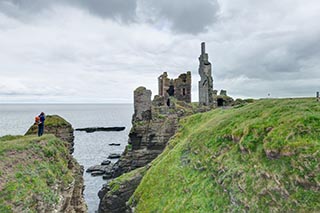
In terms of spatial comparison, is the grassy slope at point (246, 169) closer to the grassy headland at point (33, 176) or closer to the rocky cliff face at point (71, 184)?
the rocky cliff face at point (71, 184)

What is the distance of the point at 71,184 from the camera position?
21703mm

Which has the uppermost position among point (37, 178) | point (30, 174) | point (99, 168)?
point (30, 174)

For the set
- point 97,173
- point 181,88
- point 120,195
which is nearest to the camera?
point 120,195

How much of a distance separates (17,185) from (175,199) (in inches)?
A: 386

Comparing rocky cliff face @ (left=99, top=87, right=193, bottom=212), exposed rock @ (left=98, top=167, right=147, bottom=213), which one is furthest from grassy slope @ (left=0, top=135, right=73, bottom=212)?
rocky cliff face @ (left=99, top=87, right=193, bottom=212)

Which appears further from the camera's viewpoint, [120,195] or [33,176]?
[120,195]

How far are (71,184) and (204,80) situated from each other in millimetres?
37963

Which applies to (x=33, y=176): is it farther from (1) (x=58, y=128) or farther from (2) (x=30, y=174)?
(1) (x=58, y=128)

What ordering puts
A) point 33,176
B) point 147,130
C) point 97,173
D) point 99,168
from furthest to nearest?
point 99,168 < point 97,173 < point 147,130 < point 33,176

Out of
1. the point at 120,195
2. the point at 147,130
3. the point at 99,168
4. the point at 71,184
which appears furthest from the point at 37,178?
the point at 99,168

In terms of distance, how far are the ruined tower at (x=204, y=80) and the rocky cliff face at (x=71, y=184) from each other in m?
27.6

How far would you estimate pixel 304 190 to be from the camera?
14.1m

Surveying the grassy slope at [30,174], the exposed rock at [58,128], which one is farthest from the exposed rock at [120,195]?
the grassy slope at [30,174]

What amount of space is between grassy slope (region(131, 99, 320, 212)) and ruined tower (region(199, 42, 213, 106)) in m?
30.2
